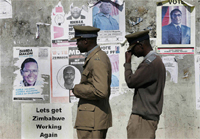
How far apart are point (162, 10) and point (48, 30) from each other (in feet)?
6.80

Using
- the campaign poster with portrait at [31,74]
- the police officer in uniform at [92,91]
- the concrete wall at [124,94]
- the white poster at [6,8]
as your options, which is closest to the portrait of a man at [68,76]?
the campaign poster with portrait at [31,74]

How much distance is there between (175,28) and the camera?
15.7 feet

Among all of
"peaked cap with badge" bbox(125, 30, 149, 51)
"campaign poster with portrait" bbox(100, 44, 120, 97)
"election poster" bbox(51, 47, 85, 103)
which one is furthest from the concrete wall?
"peaked cap with badge" bbox(125, 30, 149, 51)

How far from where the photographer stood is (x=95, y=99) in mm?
2906

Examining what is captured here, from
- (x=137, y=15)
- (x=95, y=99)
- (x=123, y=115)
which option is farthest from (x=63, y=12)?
(x=95, y=99)

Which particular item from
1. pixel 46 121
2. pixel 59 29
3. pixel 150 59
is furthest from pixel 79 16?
pixel 150 59

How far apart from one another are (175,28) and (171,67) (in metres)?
0.69

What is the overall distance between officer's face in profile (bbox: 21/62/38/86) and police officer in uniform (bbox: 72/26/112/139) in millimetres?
2144

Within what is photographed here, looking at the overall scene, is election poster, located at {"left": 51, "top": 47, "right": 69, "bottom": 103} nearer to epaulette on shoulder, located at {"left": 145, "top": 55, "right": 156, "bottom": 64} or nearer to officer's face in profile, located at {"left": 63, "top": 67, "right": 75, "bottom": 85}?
officer's face in profile, located at {"left": 63, "top": 67, "right": 75, "bottom": 85}

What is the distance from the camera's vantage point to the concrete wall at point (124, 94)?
479cm

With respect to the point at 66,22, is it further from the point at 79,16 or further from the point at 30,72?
the point at 30,72

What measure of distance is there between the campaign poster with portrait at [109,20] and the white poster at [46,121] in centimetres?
145

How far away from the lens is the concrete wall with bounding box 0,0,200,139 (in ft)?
15.7

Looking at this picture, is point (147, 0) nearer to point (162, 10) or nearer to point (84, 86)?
point (162, 10)
